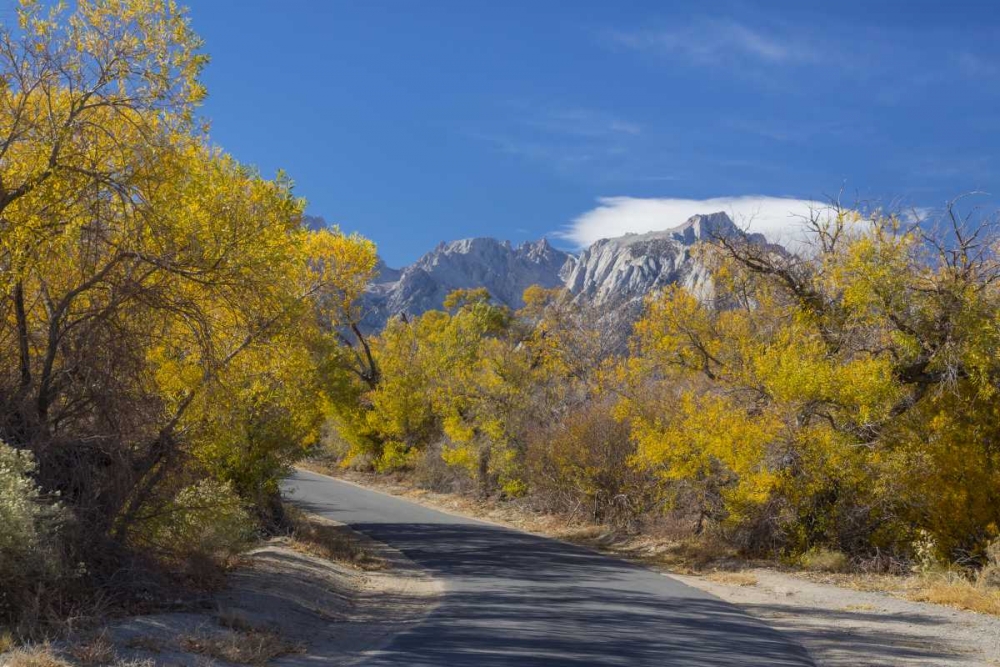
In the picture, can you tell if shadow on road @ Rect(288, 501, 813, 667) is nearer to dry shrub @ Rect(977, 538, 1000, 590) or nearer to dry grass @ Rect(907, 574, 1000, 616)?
dry grass @ Rect(907, 574, 1000, 616)

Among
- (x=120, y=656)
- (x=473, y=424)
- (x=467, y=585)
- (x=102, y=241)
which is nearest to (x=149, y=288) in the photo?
(x=102, y=241)

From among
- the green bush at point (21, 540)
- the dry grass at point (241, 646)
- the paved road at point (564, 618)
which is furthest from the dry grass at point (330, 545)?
the green bush at point (21, 540)

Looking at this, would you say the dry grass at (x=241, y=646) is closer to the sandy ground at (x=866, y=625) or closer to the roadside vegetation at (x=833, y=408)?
the sandy ground at (x=866, y=625)

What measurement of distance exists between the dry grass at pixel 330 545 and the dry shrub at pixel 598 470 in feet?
23.9

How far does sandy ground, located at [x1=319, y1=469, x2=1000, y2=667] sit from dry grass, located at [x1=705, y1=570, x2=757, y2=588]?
0.08ft

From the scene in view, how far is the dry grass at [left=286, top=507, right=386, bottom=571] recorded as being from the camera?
59.6 feet

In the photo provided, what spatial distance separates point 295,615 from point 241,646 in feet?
8.21

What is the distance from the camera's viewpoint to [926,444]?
17.8 meters

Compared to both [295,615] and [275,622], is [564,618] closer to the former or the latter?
[295,615]

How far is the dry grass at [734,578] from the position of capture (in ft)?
56.3

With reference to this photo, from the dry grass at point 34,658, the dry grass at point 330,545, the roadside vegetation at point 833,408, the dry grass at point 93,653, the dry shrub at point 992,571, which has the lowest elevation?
the dry grass at point 330,545

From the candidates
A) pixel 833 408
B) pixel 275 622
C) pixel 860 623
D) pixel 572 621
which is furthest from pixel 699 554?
pixel 275 622

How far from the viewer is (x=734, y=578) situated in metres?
17.6

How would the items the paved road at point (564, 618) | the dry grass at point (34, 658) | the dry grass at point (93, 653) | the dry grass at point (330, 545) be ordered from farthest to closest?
the dry grass at point (330, 545) → the paved road at point (564, 618) → the dry grass at point (93, 653) → the dry grass at point (34, 658)
